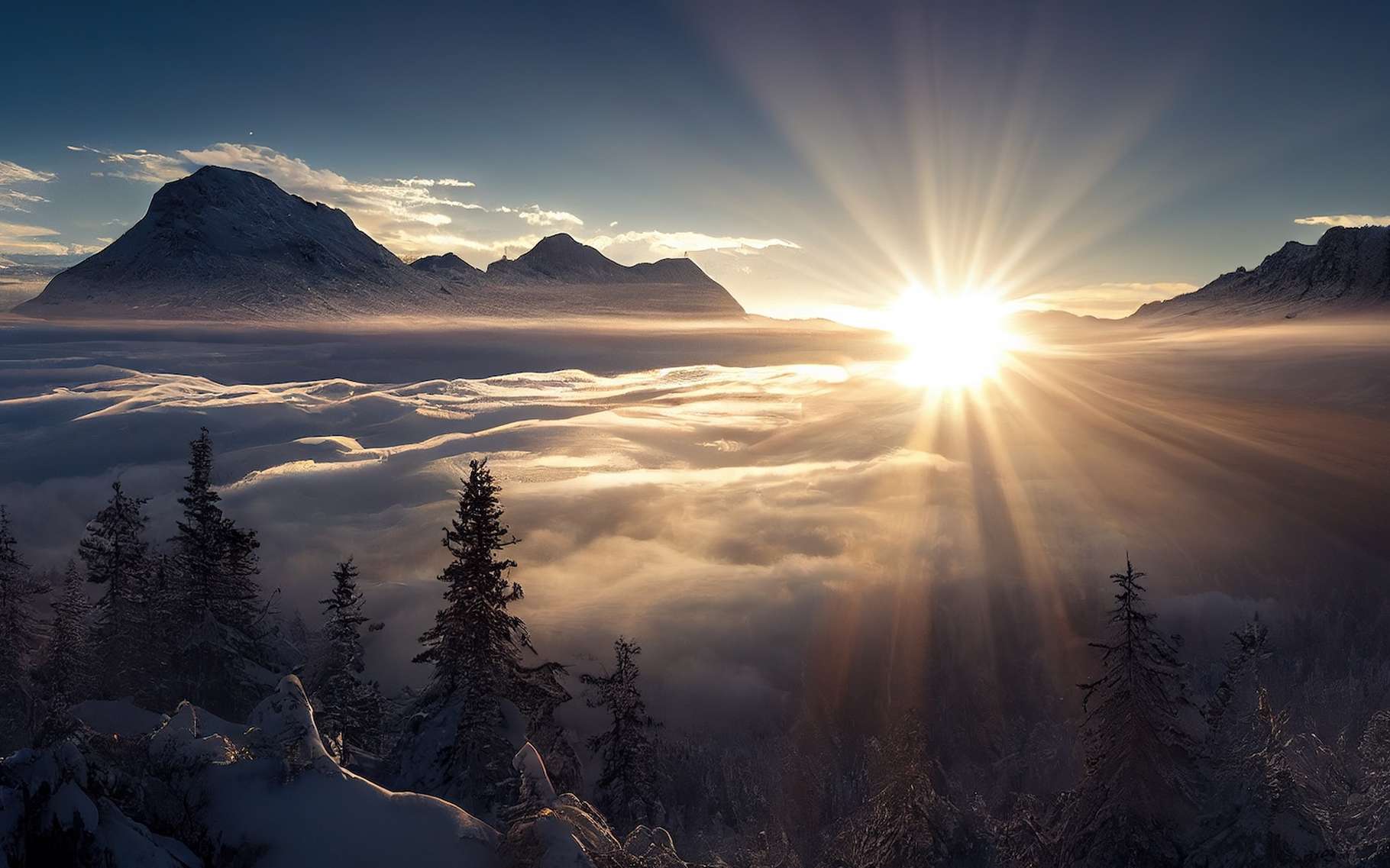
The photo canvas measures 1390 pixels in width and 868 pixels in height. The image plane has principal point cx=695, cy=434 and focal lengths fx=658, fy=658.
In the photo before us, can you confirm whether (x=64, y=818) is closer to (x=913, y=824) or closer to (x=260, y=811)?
(x=260, y=811)

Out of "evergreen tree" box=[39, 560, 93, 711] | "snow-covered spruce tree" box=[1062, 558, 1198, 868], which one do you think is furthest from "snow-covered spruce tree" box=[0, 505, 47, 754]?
"snow-covered spruce tree" box=[1062, 558, 1198, 868]

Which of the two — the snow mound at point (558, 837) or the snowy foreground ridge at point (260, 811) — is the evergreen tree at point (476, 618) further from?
the snowy foreground ridge at point (260, 811)

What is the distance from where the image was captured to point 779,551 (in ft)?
358

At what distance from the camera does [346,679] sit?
22.4 metres

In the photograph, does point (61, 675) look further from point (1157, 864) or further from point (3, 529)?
point (1157, 864)

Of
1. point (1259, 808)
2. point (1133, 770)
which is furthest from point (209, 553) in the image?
point (1259, 808)

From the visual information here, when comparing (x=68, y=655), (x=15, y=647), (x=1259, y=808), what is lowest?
(x=68, y=655)

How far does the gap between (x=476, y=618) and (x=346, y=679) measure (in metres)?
7.89

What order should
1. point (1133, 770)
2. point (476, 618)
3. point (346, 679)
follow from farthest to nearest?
point (346, 679) → point (476, 618) → point (1133, 770)

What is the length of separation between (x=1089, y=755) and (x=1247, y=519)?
8389 inches

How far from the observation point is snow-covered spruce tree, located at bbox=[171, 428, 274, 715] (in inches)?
944

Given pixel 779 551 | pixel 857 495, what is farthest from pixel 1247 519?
pixel 779 551

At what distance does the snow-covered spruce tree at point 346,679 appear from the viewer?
2194 centimetres

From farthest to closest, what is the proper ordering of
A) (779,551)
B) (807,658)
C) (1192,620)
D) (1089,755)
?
1. (1192,620)
2. (779,551)
3. (807,658)
4. (1089,755)
